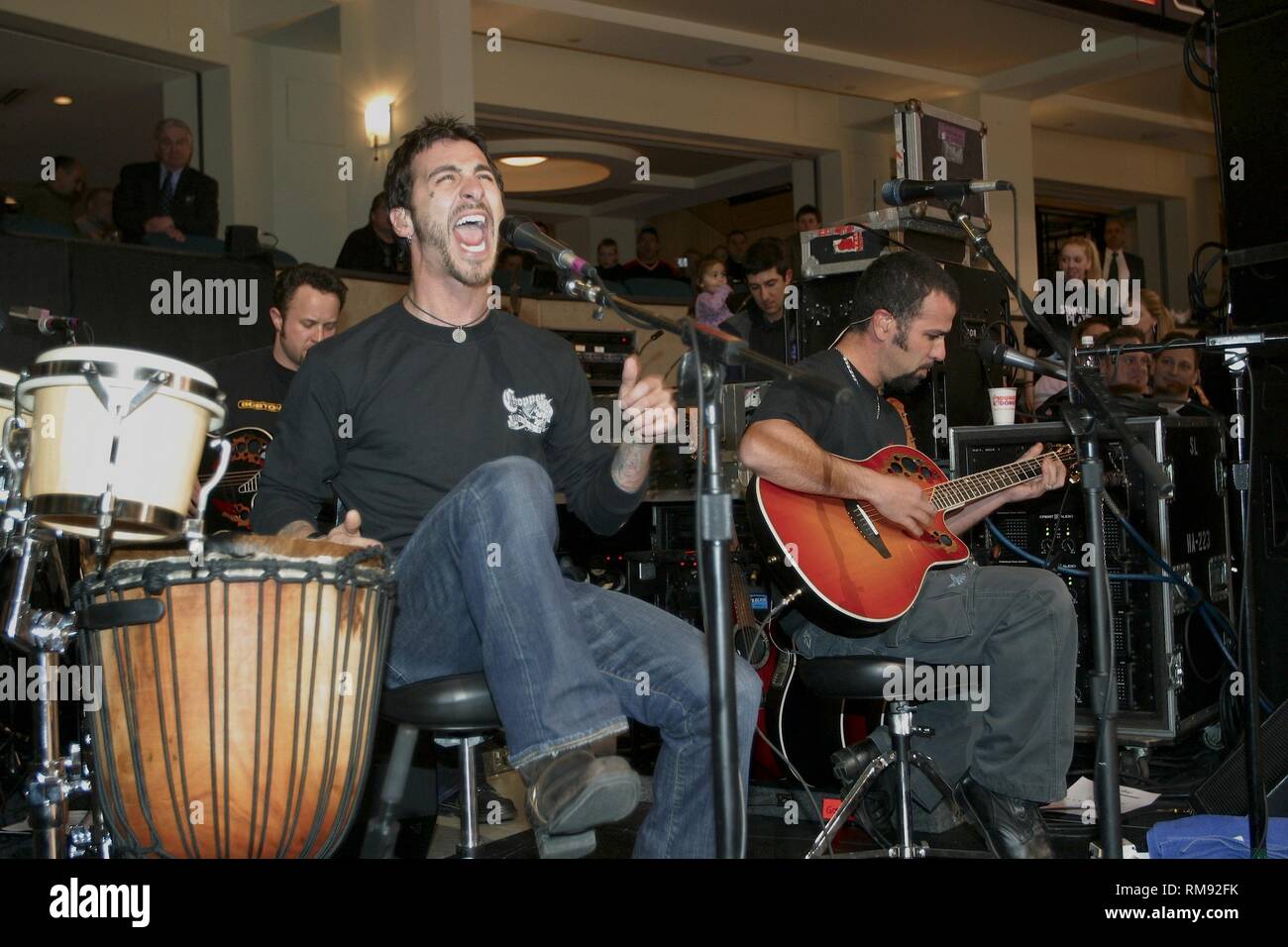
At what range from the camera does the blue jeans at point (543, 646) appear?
1801 millimetres

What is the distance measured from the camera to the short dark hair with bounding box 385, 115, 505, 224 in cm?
245

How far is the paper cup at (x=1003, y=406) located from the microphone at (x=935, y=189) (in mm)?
1153

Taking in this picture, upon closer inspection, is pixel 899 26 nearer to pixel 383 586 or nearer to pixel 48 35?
pixel 48 35

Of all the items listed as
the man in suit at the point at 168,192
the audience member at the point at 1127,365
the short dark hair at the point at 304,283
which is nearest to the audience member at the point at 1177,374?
the audience member at the point at 1127,365

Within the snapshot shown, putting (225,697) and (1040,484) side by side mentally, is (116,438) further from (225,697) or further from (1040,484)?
(1040,484)

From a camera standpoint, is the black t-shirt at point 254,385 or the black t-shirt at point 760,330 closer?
the black t-shirt at point 254,385

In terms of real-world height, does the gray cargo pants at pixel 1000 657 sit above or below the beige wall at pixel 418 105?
below

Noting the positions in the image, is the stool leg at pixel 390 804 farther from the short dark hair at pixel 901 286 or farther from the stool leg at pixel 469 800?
the short dark hair at pixel 901 286

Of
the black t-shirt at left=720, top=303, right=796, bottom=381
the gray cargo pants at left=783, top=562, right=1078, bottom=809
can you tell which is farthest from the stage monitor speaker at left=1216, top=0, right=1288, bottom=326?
the black t-shirt at left=720, top=303, right=796, bottom=381

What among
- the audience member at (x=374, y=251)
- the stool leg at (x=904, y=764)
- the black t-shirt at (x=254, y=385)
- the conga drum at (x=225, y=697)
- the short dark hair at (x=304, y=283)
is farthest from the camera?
the audience member at (x=374, y=251)

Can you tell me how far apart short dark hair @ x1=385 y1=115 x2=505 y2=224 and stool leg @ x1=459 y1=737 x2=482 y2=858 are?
3.49 feet

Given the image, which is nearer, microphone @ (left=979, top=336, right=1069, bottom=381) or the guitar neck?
microphone @ (left=979, top=336, right=1069, bottom=381)

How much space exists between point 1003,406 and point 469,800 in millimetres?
2298

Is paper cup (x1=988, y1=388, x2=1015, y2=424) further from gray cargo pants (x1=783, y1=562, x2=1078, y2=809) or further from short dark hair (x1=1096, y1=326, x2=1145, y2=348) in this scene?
short dark hair (x1=1096, y1=326, x2=1145, y2=348)
